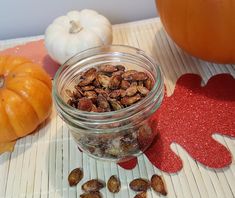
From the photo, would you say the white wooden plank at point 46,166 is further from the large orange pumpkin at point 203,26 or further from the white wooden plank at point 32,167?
the large orange pumpkin at point 203,26

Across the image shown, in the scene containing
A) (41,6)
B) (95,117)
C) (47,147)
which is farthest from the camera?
(41,6)

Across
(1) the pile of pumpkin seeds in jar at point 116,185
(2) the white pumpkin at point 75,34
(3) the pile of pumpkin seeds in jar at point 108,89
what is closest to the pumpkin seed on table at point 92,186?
(1) the pile of pumpkin seeds in jar at point 116,185

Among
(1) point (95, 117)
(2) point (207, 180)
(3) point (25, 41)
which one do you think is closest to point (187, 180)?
(2) point (207, 180)

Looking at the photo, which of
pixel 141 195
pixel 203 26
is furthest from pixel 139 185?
pixel 203 26

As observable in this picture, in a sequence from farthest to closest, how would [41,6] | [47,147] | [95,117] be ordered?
[41,6]
[47,147]
[95,117]

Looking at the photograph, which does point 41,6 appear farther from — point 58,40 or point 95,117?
point 95,117
